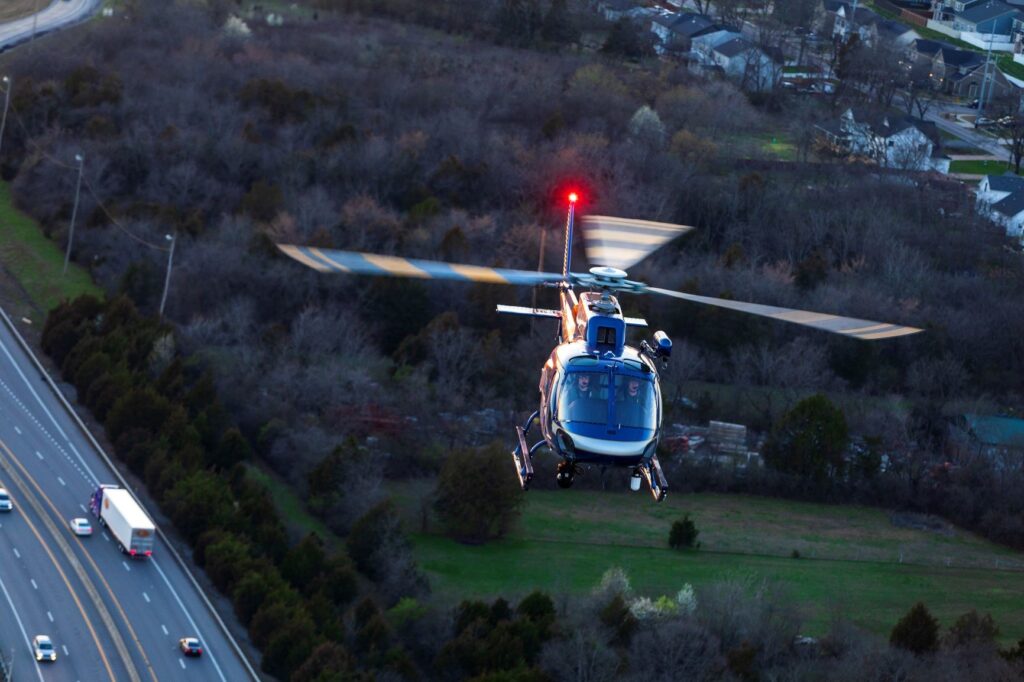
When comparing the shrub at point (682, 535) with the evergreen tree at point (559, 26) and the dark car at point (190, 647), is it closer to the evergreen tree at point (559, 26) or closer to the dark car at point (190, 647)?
Result: the dark car at point (190, 647)

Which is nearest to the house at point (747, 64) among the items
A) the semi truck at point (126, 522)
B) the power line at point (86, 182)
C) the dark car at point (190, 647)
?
the power line at point (86, 182)

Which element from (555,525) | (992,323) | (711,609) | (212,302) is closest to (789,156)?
(992,323)

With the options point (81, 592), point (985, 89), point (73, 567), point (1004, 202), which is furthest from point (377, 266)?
point (985, 89)

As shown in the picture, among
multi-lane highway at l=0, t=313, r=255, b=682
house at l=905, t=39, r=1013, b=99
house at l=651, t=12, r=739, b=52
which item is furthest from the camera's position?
house at l=651, t=12, r=739, b=52

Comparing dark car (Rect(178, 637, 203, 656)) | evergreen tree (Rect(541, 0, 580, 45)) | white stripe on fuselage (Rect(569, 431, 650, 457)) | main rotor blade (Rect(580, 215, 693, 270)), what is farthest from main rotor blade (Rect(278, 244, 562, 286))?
evergreen tree (Rect(541, 0, 580, 45))

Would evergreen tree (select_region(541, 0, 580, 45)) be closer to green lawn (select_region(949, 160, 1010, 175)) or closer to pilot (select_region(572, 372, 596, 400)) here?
green lawn (select_region(949, 160, 1010, 175))

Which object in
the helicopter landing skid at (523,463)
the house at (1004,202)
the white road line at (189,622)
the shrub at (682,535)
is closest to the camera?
the helicopter landing skid at (523,463)
